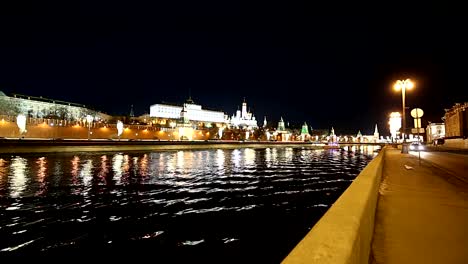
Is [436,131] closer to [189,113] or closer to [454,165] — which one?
[454,165]

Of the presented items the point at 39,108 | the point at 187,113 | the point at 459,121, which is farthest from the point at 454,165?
the point at 187,113

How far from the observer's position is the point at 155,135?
97.4m

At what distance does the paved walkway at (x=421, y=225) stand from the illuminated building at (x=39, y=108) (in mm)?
103137

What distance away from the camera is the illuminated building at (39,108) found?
91.6 m

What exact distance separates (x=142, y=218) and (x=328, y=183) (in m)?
10.4

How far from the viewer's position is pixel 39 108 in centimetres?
10719

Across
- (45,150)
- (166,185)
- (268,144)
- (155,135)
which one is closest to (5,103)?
(155,135)

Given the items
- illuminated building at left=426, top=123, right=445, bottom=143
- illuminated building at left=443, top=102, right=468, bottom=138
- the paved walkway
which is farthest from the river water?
illuminated building at left=426, top=123, right=445, bottom=143

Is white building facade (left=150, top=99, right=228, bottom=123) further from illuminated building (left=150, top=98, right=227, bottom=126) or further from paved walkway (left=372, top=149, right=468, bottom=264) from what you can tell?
paved walkway (left=372, top=149, right=468, bottom=264)

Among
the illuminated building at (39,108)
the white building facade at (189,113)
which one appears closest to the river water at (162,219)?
the illuminated building at (39,108)

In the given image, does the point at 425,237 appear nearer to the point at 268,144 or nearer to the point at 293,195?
the point at 293,195

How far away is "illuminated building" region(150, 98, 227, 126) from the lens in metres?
159

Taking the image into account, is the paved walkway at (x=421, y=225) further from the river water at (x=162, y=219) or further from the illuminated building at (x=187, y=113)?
the illuminated building at (x=187, y=113)

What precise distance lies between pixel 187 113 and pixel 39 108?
67242 millimetres
